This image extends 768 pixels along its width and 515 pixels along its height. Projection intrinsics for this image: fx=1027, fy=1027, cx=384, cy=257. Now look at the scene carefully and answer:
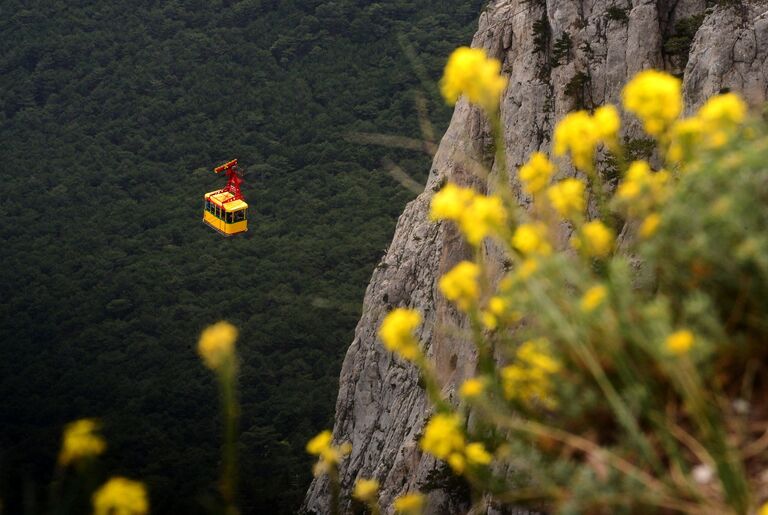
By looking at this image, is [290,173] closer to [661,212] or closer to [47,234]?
[47,234]

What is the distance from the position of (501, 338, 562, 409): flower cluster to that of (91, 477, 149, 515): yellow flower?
1.50m

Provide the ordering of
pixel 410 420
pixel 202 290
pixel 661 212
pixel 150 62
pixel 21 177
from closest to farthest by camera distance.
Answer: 1. pixel 661 212
2. pixel 410 420
3. pixel 202 290
4. pixel 21 177
5. pixel 150 62

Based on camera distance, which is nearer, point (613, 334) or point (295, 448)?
point (613, 334)

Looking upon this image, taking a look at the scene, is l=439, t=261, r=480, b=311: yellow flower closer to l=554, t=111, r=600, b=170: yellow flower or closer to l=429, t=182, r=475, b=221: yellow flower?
l=429, t=182, r=475, b=221: yellow flower

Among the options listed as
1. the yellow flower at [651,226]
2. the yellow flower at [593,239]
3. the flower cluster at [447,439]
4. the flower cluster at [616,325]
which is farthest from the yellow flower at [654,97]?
the flower cluster at [447,439]

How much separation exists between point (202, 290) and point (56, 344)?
31.2 ft

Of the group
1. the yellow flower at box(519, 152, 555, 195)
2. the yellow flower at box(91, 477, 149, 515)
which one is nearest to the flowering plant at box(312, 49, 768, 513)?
the yellow flower at box(519, 152, 555, 195)

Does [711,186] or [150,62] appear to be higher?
[711,186]

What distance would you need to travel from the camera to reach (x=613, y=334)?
373 cm

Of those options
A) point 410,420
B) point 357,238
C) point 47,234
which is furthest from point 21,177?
point 410,420

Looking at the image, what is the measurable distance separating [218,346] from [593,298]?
137cm

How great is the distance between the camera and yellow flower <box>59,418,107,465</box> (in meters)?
3.64

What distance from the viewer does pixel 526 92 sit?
21.1 metres

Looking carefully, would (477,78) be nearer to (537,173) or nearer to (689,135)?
(537,173)
